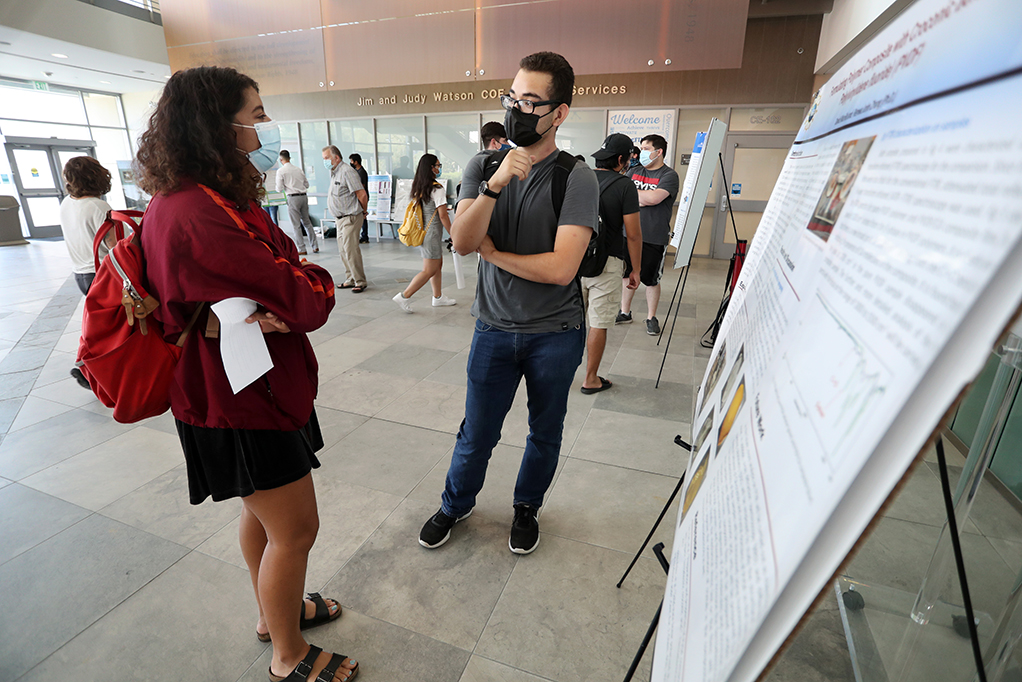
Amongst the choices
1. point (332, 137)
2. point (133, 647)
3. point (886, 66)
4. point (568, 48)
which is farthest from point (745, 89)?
point (133, 647)

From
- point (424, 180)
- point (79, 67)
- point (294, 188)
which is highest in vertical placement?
point (79, 67)

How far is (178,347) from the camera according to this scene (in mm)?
1343

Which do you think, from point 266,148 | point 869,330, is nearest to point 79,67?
point 266,148

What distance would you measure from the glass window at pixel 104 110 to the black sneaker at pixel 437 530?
17415 mm

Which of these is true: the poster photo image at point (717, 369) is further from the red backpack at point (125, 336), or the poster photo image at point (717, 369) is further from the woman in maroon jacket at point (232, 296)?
the red backpack at point (125, 336)

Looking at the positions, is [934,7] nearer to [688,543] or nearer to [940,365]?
[940,365]

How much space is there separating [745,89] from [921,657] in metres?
9.51

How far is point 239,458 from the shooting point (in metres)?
1.37

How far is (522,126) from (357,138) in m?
11.3

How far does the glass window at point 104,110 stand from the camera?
45.3 feet

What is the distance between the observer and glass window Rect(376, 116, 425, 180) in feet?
36.6

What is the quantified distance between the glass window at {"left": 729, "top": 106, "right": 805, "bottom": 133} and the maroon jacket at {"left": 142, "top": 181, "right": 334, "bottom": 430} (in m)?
9.74

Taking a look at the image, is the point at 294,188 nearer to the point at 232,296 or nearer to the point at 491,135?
the point at 491,135

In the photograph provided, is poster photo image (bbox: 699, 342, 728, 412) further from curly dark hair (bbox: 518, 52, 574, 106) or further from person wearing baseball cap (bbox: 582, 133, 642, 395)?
person wearing baseball cap (bbox: 582, 133, 642, 395)
